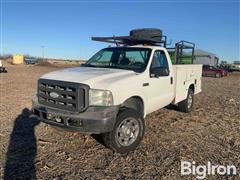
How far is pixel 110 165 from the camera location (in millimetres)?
4434

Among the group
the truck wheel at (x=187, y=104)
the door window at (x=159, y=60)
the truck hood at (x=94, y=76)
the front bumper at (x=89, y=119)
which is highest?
the door window at (x=159, y=60)

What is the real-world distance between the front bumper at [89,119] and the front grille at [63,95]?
124 millimetres

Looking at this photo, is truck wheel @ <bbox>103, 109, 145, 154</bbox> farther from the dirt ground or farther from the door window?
the door window

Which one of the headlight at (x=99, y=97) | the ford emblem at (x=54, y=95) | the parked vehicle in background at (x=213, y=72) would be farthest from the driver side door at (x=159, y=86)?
the parked vehicle in background at (x=213, y=72)

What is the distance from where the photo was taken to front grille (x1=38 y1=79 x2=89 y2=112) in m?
4.55

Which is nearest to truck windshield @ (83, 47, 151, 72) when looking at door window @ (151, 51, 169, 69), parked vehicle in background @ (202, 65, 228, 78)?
door window @ (151, 51, 169, 69)

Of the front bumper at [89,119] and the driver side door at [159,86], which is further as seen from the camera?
the driver side door at [159,86]

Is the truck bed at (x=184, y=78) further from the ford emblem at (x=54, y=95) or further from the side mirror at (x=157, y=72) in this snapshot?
the ford emblem at (x=54, y=95)

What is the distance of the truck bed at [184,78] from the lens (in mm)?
7133

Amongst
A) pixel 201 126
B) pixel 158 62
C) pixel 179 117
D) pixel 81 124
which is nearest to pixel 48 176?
pixel 81 124

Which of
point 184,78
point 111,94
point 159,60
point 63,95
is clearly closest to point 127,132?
point 111,94

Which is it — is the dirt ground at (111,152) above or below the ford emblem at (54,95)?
below

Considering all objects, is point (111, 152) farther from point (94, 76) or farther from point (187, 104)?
point (187, 104)

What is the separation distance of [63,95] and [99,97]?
69 cm
